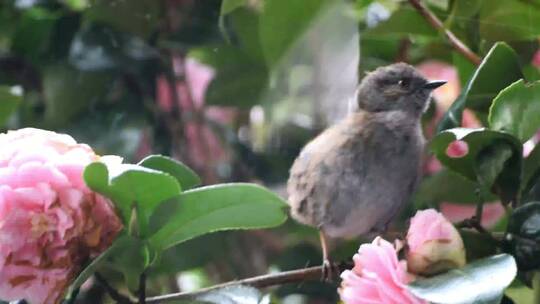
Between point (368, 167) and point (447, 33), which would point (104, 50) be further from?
point (447, 33)

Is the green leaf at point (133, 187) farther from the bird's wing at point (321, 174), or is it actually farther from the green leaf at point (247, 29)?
the green leaf at point (247, 29)

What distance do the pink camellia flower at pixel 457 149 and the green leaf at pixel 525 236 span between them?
0.09 meters

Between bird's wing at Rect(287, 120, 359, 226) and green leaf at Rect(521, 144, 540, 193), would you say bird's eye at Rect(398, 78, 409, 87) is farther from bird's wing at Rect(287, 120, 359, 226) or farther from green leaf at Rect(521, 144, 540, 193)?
green leaf at Rect(521, 144, 540, 193)

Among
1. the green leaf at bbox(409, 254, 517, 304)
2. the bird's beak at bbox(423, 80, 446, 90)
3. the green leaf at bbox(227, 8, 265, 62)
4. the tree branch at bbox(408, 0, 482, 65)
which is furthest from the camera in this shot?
the green leaf at bbox(227, 8, 265, 62)

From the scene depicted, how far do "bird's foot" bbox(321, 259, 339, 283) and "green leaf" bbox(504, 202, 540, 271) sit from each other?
0.18m

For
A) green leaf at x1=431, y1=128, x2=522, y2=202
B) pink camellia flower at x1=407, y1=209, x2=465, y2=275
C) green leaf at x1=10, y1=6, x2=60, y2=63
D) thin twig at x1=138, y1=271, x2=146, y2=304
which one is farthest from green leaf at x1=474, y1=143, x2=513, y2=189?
green leaf at x1=10, y1=6, x2=60, y2=63

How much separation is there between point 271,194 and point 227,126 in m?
0.86

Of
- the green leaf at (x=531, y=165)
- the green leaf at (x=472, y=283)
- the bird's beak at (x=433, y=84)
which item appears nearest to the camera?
the green leaf at (x=472, y=283)

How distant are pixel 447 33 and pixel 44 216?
0.48 m

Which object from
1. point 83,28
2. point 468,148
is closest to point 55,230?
point 468,148

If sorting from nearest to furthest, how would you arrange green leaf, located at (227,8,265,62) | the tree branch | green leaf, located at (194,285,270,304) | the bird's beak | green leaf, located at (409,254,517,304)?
green leaf, located at (409,254,517,304)
green leaf, located at (194,285,270,304)
the tree branch
the bird's beak
green leaf, located at (227,8,265,62)

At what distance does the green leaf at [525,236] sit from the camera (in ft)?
2.69

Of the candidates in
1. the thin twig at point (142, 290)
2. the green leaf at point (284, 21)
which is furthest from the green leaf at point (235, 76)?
the thin twig at point (142, 290)

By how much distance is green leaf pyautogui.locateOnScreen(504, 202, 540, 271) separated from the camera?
82 centimetres
